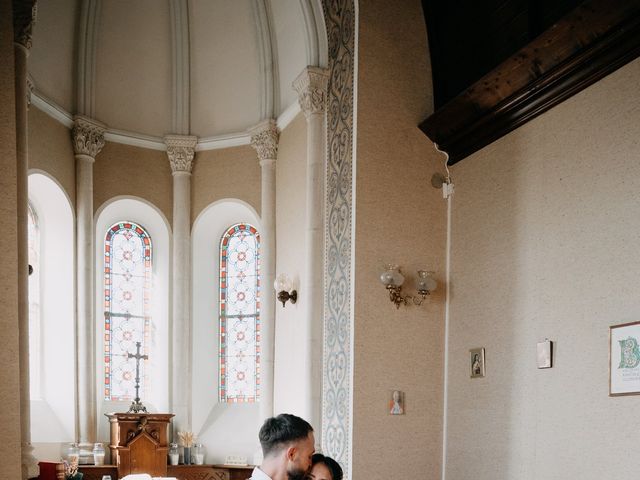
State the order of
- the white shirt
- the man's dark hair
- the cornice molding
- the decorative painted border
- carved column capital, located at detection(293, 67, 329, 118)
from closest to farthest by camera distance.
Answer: the white shirt → the man's dark hair → the decorative painted border → carved column capital, located at detection(293, 67, 329, 118) → the cornice molding

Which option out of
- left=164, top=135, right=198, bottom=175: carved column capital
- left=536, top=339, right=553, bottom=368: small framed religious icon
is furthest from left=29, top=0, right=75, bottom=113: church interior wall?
left=536, top=339, right=553, bottom=368: small framed religious icon

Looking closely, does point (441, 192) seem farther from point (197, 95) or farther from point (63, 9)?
point (63, 9)

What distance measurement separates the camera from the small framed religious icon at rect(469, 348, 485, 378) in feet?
27.8

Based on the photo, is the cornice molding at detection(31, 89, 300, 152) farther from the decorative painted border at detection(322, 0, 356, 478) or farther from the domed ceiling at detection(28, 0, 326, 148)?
the decorative painted border at detection(322, 0, 356, 478)

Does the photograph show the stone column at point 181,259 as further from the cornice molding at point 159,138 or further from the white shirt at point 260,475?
the white shirt at point 260,475

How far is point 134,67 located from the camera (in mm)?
13141

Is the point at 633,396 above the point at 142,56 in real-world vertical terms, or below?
below

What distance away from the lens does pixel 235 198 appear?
43.1 ft

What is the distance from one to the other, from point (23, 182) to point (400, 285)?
13.2ft

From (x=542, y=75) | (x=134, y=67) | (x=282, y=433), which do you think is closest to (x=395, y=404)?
(x=542, y=75)

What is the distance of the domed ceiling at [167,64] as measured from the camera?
12.1 meters

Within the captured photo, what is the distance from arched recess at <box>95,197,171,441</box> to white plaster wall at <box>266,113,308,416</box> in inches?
85.2

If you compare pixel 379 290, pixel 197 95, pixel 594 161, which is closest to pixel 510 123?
pixel 594 161

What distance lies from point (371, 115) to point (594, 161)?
3084 mm
